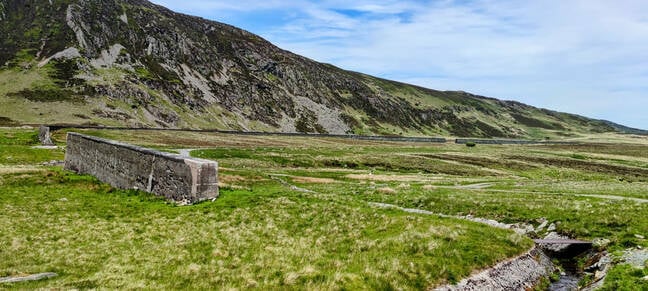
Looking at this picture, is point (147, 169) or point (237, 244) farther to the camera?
point (147, 169)

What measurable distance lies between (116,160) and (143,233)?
16933 mm

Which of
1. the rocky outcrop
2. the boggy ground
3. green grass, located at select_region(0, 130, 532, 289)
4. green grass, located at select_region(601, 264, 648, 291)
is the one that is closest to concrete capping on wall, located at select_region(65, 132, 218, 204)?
the boggy ground

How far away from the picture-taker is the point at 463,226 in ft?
70.3

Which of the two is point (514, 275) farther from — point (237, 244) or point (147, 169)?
point (147, 169)

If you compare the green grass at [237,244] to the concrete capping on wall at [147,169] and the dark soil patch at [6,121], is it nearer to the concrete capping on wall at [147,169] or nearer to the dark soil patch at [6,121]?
the concrete capping on wall at [147,169]

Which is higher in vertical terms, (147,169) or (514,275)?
(147,169)

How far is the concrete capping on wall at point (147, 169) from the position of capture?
95.6ft

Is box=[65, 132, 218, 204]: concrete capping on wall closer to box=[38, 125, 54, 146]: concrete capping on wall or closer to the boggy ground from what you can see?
the boggy ground

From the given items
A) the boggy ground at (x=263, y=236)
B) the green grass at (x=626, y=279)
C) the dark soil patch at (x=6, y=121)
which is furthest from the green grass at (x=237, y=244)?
the dark soil patch at (x=6, y=121)

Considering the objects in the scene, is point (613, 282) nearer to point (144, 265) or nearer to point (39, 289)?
point (144, 265)

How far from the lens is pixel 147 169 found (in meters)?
33.0

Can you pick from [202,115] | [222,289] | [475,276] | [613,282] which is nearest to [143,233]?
[222,289]

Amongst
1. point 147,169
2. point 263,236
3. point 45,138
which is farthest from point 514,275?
point 45,138

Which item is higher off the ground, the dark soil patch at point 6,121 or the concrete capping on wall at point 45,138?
the concrete capping on wall at point 45,138
